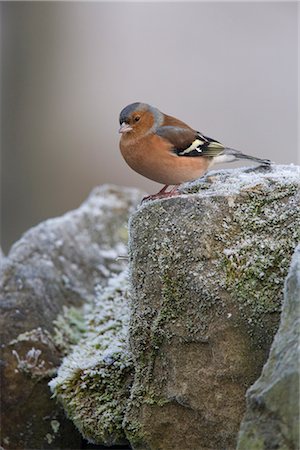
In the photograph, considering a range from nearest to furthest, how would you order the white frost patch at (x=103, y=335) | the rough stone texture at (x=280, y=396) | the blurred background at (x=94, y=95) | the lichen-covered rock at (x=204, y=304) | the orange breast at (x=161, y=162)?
the rough stone texture at (x=280, y=396)
the lichen-covered rock at (x=204, y=304)
the white frost patch at (x=103, y=335)
the orange breast at (x=161, y=162)
the blurred background at (x=94, y=95)

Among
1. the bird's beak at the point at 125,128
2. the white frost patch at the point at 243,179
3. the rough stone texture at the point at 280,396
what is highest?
the bird's beak at the point at 125,128

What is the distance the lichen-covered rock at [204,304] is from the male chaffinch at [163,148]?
100 cm

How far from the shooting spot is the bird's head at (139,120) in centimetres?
474

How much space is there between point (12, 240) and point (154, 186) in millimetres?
3104

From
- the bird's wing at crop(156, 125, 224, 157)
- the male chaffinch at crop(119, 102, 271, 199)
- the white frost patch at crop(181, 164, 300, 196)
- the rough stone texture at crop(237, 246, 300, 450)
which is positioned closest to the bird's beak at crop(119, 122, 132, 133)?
the male chaffinch at crop(119, 102, 271, 199)

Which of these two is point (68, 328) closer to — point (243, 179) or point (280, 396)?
point (243, 179)

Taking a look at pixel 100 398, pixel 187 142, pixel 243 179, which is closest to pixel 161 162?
pixel 187 142

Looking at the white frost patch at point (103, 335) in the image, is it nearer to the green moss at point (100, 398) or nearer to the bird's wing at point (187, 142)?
the green moss at point (100, 398)

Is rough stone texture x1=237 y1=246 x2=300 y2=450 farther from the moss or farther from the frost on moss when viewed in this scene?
the moss

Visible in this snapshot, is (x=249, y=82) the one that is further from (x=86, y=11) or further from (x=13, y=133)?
(x=13, y=133)

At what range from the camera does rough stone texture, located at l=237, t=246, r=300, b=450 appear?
2256 millimetres

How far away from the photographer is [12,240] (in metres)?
10.2

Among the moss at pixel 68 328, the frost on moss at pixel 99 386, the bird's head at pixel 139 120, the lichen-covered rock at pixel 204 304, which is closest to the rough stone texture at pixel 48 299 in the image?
the moss at pixel 68 328

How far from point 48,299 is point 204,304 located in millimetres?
2360
